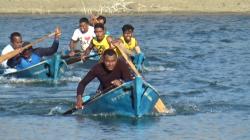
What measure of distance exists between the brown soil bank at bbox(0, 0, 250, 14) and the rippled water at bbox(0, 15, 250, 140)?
1141cm

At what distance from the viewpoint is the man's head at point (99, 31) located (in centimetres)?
2316

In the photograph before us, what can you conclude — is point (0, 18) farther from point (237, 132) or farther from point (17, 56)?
point (237, 132)

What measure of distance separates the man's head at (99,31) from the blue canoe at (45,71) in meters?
1.08

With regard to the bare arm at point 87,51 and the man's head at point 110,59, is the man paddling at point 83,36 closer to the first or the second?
the bare arm at point 87,51

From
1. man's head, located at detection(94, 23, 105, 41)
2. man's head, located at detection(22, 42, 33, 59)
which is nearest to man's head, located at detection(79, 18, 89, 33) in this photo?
man's head, located at detection(94, 23, 105, 41)

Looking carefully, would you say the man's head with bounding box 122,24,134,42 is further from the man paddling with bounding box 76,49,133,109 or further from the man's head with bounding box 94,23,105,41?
the man paddling with bounding box 76,49,133,109

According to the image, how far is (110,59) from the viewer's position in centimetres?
1773

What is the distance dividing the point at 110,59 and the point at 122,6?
3518 centimetres

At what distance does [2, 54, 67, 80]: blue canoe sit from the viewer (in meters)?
24.0

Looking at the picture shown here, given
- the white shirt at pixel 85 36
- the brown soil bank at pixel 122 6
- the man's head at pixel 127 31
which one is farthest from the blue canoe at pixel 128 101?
the brown soil bank at pixel 122 6

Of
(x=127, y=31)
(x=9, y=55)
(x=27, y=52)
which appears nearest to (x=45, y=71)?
(x=27, y=52)

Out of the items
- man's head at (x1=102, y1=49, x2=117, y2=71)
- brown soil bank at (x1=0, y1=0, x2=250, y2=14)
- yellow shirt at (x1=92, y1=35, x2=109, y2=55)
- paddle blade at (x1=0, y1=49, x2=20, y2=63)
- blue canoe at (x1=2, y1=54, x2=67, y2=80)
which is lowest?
man's head at (x1=102, y1=49, x2=117, y2=71)

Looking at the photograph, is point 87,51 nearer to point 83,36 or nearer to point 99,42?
point 99,42

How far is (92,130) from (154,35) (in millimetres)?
22726
